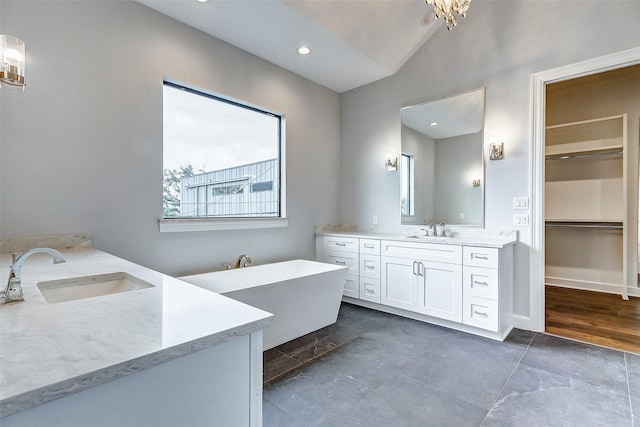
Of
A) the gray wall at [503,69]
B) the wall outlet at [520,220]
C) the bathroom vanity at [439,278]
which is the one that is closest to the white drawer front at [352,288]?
the bathroom vanity at [439,278]

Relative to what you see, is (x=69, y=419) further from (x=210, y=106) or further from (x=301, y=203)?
(x=301, y=203)

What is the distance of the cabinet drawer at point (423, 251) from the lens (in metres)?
2.88

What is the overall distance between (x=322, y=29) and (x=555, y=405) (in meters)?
3.37

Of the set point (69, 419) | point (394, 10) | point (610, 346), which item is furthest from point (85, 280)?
point (610, 346)

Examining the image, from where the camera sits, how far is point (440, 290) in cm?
296

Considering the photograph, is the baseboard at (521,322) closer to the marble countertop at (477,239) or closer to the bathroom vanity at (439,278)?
the bathroom vanity at (439,278)

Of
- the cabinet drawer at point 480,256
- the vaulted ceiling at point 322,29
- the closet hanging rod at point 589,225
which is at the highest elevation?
the vaulted ceiling at point 322,29

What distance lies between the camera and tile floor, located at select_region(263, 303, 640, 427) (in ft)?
5.55

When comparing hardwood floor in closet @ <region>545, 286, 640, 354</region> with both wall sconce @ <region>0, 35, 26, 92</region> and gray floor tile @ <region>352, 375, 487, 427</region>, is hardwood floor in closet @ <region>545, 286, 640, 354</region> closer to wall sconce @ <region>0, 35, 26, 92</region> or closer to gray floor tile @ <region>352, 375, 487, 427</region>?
gray floor tile @ <region>352, 375, 487, 427</region>

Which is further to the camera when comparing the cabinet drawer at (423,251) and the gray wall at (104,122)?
the cabinet drawer at (423,251)

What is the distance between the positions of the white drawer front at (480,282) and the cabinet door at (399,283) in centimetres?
49

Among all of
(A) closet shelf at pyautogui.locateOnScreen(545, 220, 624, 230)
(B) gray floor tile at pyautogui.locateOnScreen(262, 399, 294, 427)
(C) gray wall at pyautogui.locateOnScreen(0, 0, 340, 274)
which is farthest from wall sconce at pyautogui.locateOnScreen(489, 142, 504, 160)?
(B) gray floor tile at pyautogui.locateOnScreen(262, 399, 294, 427)

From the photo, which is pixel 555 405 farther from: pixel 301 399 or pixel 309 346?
pixel 309 346

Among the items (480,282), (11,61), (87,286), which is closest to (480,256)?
(480,282)
